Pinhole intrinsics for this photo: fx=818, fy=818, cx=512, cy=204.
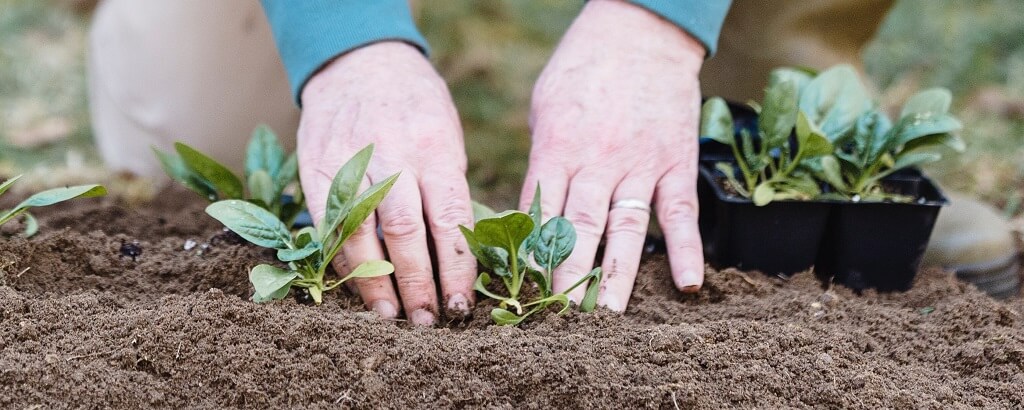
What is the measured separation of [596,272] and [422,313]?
0.32m

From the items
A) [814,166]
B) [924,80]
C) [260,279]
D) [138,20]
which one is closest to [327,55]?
[260,279]

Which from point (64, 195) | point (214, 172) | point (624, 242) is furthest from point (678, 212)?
point (64, 195)

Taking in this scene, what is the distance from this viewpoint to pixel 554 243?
148cm

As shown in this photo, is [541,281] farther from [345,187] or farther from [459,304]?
[345,187]

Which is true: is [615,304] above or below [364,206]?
below

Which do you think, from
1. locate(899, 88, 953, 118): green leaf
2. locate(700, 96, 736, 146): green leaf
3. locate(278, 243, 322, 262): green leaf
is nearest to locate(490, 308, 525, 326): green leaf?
locate(278, 243, 322, 262): green leaf

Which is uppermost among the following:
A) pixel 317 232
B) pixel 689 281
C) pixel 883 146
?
pixel 883 146

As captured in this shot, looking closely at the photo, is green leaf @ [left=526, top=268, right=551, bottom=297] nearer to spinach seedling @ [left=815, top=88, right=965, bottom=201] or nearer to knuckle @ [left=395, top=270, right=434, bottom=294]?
knuckle @ [left=395, top=270, right=434, bottom=294]

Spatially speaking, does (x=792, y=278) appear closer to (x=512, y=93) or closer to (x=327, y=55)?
(x=327, y=55)

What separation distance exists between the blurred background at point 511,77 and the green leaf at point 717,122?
0.98 m

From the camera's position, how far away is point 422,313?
1480 mm

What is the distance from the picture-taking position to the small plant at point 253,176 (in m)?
1.76

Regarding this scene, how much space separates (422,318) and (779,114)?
881mm

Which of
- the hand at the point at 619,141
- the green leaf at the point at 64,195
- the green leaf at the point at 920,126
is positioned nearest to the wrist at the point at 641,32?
the hand at the point at 619,141
